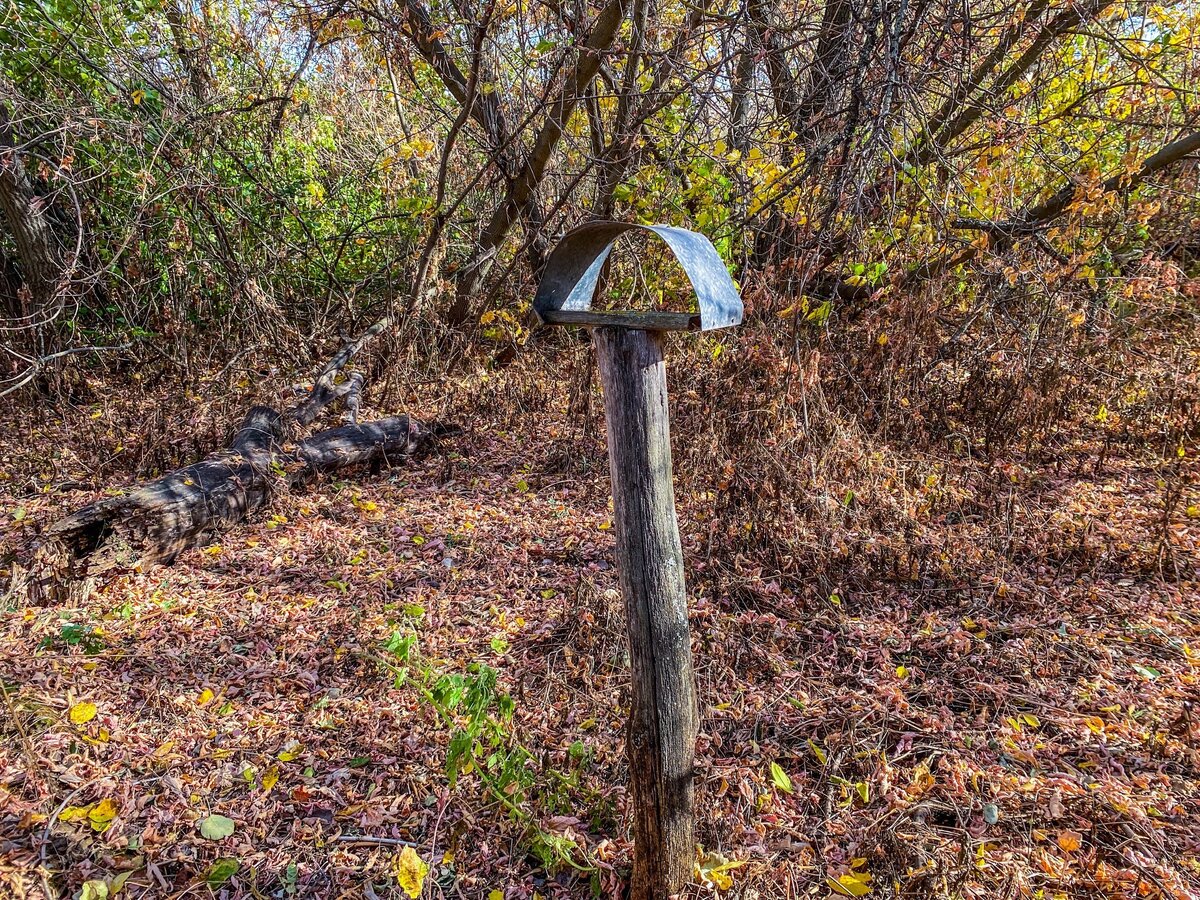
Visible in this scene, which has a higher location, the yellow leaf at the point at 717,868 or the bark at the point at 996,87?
the bark at the point at 996,87

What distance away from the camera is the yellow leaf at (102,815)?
2.05 meters

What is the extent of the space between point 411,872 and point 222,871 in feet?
2.03

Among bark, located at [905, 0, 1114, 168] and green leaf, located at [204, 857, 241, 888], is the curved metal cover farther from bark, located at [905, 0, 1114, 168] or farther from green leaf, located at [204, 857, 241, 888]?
bark, located at [905, 0, 1114, 168]

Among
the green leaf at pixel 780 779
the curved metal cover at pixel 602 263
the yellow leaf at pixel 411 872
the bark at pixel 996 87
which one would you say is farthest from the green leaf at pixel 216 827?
the bark at pixel 996 87

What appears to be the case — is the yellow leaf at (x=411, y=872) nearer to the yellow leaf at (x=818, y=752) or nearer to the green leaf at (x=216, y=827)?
the green leaf at (x=216, y=827)

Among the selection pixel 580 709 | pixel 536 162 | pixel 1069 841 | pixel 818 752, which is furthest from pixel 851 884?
pixel 536 162

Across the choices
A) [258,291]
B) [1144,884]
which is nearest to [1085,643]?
[1144,884]

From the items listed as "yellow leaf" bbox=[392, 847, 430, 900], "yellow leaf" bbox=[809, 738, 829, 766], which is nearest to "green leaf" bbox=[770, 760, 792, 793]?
"yellow leaf" bbox=[809, 738, 829, 766]

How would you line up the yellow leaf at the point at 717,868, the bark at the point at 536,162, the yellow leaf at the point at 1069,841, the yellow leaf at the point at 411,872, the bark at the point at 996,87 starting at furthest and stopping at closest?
the bark at the point at 536,162 < the bark at the point at 996,87 < the yellow leaf at the point at 1069,841 < the yellow leaf at the point at 717,868 < the yellow leaf at the point at 411,872

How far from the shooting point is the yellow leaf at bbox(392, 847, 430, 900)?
1787mm

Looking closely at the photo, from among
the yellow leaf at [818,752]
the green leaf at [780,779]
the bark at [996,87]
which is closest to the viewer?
the green leaf at [780,779]

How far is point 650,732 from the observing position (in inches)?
69.0

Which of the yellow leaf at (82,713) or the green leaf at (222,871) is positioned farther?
the yellow leaf at (82,713)

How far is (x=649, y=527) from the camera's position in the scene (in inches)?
65.8
